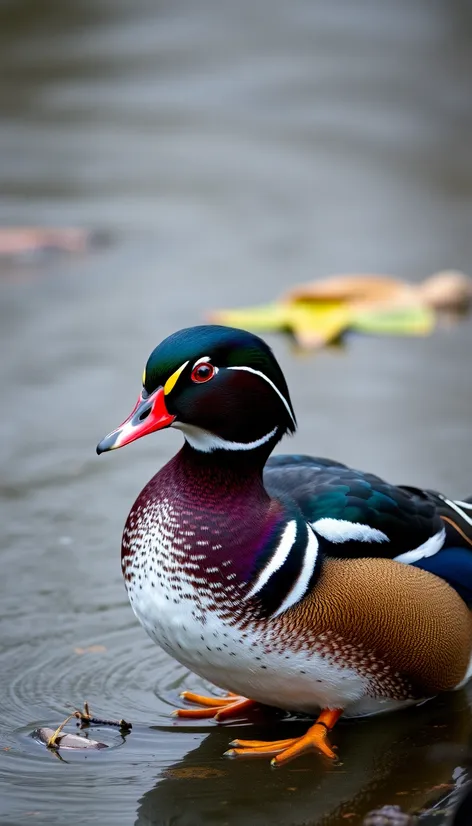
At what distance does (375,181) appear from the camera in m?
9.30

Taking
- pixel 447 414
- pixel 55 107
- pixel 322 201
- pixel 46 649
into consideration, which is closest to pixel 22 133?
pixel 55 107

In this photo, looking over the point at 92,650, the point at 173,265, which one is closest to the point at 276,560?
the point at 92,650

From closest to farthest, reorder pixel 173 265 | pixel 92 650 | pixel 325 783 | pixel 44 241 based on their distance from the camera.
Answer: pixel 325 783
pixel 92 650
pixel 173 265
pixel 44 241

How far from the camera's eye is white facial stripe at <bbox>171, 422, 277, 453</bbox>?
10.8 ft

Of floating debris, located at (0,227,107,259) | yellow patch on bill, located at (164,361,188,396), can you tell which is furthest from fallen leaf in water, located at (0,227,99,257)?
yellow patch on bill, located at (164,361,188,396)

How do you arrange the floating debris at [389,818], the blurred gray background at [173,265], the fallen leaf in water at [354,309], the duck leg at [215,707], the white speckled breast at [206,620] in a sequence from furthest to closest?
the fallen leaf in water at [354,309], the duck leg at [215,707], the blurred gray background at [173,265], the white speckled breast at [206,620], the floating debris at [389,818]

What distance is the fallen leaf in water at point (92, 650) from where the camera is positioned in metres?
3.83

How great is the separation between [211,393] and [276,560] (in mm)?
448

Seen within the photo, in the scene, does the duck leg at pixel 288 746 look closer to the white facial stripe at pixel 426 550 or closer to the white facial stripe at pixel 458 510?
the white facial stripe at pixel 426 550

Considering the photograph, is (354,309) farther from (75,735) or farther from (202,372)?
(75,735)

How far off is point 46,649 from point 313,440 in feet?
6.30

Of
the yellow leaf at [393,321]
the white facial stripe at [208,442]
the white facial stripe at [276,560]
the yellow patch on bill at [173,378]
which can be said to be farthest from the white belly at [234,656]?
the yellow leaf at [393,321]

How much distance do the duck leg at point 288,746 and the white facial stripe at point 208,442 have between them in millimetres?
750

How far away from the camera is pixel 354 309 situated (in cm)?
680
